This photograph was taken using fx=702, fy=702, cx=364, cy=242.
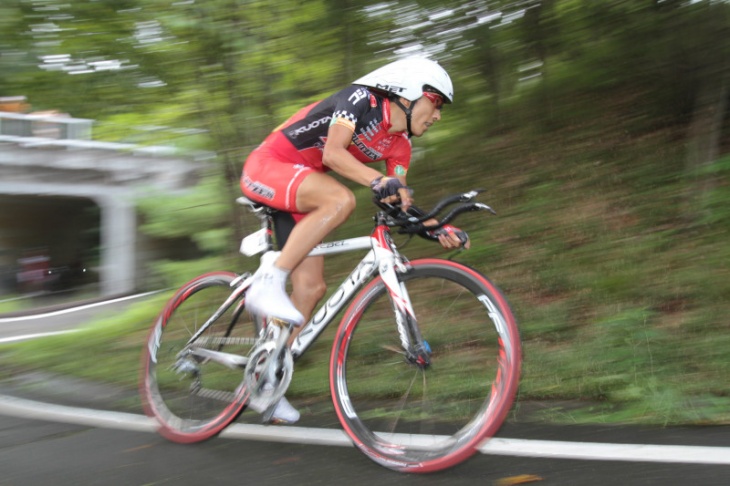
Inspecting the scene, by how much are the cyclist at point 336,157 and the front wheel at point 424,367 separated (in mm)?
250

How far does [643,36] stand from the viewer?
677 cm

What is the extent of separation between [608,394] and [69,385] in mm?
4183

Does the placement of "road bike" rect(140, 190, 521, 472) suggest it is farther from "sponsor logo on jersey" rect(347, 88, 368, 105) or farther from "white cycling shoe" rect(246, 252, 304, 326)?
"sponsor logo on jersey" rect(347, 88, 368, 105)

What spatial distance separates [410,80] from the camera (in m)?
3.25

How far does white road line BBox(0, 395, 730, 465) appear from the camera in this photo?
9.25ft

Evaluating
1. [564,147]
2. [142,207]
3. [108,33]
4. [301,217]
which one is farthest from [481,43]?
[142,207]

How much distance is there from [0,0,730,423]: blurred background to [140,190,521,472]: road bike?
2.97 ft

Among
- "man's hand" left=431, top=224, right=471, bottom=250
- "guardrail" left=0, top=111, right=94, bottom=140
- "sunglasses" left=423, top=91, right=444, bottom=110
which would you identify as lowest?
"man's hand" left=431, top=224, right=471, bottom=250

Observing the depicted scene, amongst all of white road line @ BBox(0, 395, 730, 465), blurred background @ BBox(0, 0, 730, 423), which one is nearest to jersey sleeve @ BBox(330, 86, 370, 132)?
white road line @ BBox(0, 395, 730, 465)

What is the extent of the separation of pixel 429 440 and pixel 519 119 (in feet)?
17.8

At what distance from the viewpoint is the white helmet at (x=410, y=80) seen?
3.25 m

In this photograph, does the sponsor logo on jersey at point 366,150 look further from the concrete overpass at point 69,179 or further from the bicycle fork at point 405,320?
the concrete overpass at point 69,179

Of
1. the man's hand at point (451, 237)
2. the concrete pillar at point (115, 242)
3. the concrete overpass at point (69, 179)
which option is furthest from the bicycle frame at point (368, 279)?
the concrete pillar at point (115, 242)

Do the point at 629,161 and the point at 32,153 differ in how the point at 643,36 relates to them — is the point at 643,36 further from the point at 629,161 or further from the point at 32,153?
the point at 32,153
